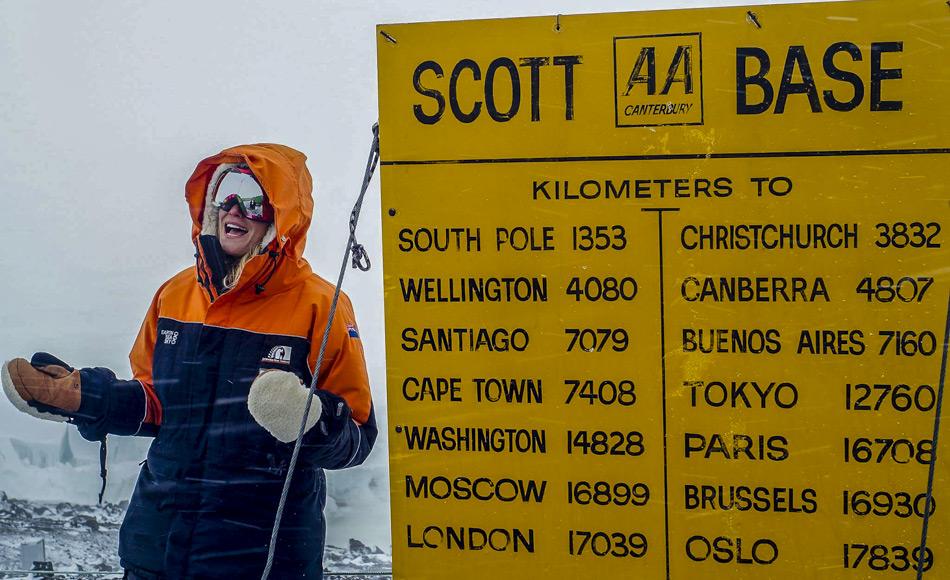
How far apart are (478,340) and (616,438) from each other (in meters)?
0.26

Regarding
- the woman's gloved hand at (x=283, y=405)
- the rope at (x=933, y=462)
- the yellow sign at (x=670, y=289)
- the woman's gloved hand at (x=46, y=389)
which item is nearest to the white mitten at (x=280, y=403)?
the woman's gloved hand at (x=283, y=405)

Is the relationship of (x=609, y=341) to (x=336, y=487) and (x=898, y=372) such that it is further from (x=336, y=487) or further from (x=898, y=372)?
(x=336, y=487)

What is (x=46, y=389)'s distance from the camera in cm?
191

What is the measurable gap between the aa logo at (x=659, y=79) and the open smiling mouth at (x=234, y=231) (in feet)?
3.09

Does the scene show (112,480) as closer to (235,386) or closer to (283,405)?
(235,386)

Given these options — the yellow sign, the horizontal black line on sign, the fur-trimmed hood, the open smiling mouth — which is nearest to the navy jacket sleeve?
the fur-trimmed hood

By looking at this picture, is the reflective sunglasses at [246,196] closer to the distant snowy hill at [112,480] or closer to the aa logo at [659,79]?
the distant snowy hill at [112,480]

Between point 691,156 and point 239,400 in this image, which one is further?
point 239,400

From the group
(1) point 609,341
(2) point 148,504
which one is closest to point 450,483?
(1) point 609,341

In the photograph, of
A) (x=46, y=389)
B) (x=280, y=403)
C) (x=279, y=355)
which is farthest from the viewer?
(x=46, y=389)

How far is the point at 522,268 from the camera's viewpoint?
1.29 m

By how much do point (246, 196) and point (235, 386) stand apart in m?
0.42

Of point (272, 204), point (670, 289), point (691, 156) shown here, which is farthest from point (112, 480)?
point (691, 156)

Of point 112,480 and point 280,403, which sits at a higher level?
point 280,403
